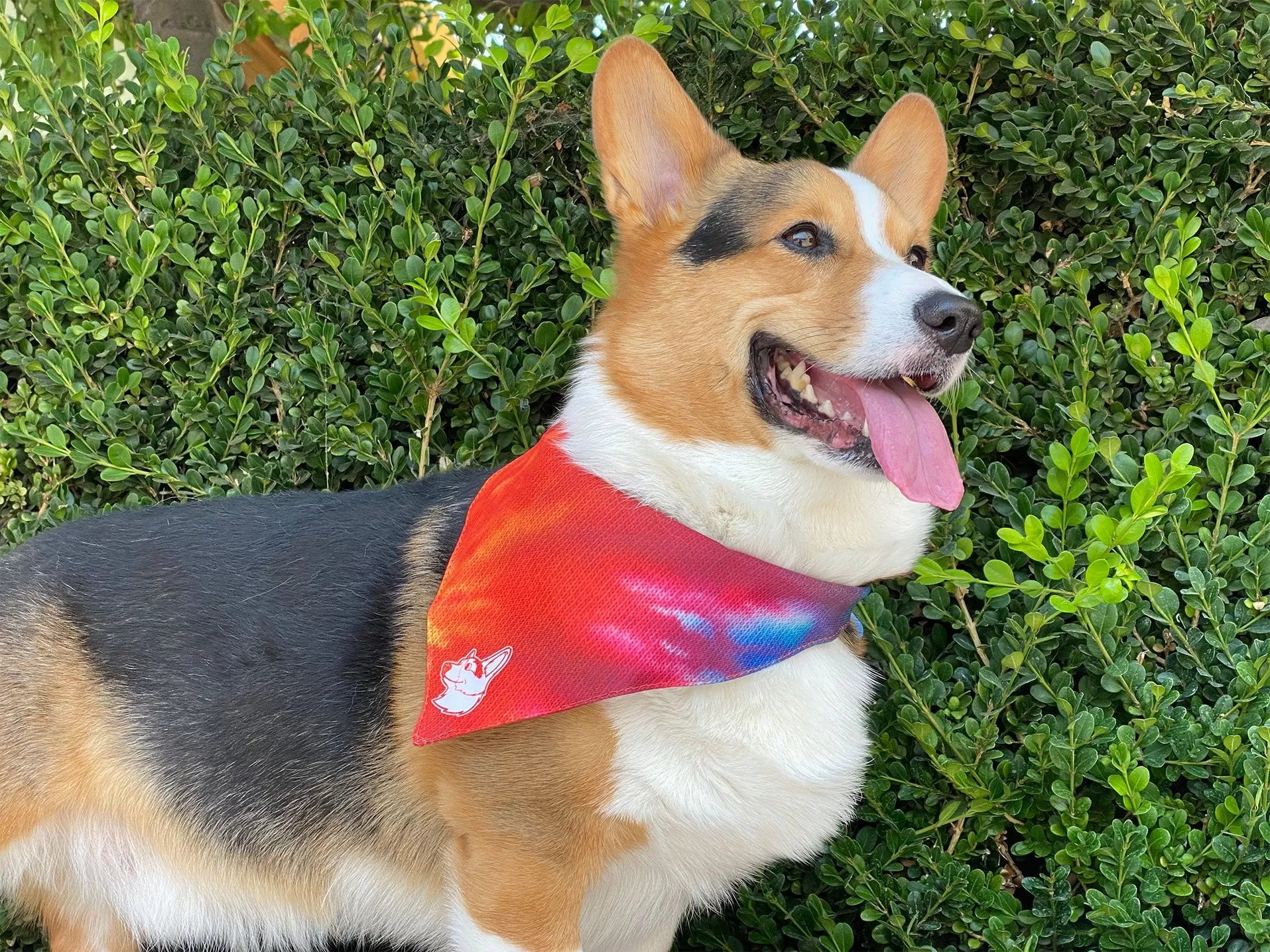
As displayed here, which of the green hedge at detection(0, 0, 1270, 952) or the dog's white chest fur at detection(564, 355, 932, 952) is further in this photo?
the green hedge at detection(0, 0, 1270, 952)

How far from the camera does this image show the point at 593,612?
207 cm

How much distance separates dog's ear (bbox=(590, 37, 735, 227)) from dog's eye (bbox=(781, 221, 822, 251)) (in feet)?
0.97

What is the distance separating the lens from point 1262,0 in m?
2.46

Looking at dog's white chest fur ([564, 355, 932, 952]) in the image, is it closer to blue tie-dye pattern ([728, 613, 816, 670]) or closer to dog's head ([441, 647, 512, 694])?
blue tie-dye pattern ([728, 613, 816, 670])

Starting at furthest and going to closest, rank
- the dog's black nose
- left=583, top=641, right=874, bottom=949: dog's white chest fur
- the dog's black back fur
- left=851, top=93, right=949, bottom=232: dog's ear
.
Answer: left=851, top=93, right=949, bottom=232: dog's ear
the dog's black back fur
left=583, top=641, right=874, bottom=949: dog's white chest fur
the dog's black nose

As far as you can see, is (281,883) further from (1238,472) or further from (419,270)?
(1238,472)

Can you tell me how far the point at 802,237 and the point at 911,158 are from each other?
526 millimetres

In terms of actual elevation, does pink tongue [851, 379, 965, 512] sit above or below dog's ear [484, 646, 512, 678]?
above

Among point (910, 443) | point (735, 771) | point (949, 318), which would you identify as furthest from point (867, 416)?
point (735, 771)

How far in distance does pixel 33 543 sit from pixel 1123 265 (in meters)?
2.93

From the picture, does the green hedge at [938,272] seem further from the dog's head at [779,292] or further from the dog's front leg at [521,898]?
the dog's front leg at [521,898]

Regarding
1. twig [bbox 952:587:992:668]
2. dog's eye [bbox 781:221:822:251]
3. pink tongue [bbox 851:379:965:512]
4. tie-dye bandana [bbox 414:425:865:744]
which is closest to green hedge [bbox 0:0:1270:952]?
twig [bbox 952:587:992:668]

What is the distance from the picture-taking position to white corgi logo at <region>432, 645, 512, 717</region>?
205 centimetres

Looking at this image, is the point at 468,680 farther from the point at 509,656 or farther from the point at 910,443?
the point at 910,443
